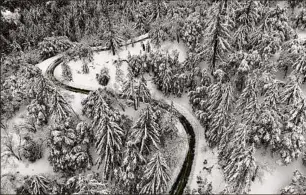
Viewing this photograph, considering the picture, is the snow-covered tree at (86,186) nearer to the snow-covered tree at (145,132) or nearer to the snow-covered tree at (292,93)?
the snow-covered tree at (145,132)

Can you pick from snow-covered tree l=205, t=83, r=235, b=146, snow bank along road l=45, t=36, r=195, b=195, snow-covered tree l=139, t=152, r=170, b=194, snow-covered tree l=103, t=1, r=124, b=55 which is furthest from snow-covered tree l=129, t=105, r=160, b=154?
snow-covered tree l=103, t=1, r=124, b=55

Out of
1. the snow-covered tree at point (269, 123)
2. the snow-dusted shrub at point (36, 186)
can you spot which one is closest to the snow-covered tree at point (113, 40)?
the snow-dusted shrub at point (36, 186)

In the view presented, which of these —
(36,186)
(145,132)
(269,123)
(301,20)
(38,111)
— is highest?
(301,20)

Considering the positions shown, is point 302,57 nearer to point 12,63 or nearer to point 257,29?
point 257,29

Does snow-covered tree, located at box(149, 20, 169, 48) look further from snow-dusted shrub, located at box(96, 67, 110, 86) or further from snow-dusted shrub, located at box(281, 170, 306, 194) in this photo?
snow-dusted shrub, located at box(281, 170, 306, 194)

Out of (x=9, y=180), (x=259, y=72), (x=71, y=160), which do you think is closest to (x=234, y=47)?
(x=259, y=72)

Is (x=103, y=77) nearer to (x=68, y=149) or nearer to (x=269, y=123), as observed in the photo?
(x=68, y=149)

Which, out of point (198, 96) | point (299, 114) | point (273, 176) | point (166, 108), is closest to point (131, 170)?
point (166, 108)
